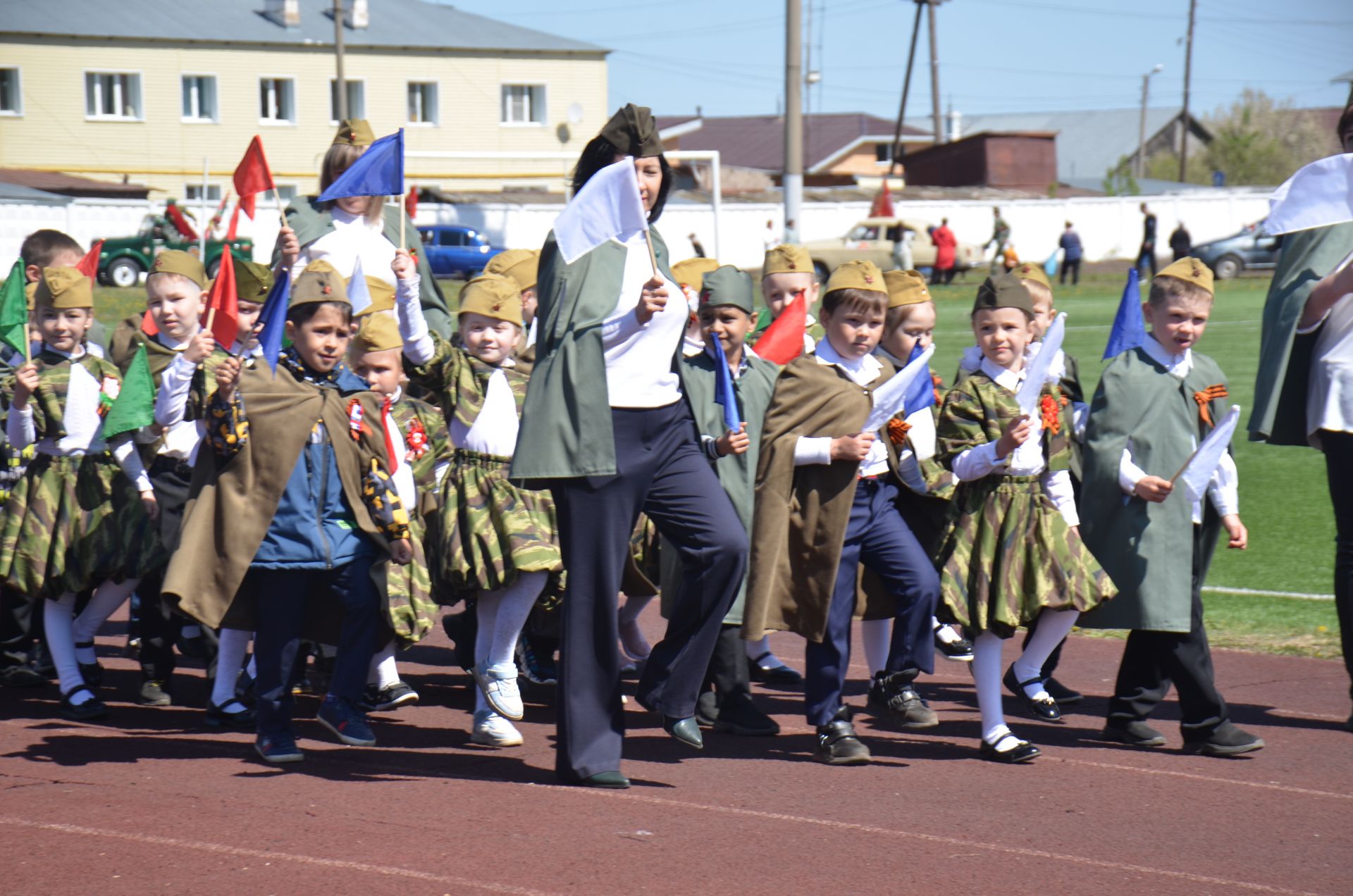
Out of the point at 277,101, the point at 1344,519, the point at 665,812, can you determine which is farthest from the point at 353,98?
the point at 665,812

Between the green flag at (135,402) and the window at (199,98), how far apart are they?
53441mm

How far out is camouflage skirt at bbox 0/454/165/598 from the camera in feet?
21.2

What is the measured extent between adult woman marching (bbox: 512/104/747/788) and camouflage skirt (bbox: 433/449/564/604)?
0.68 metres

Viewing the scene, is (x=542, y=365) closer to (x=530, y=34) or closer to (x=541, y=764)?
(x=541, y=764)

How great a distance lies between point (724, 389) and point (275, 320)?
5.14 feet

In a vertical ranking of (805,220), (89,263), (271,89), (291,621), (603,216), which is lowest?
(291,621)

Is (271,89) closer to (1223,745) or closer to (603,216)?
(603,216)

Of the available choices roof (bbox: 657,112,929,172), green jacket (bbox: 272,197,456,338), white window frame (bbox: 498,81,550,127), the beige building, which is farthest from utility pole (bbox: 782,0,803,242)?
roof (bbox: 657,112,929,172)

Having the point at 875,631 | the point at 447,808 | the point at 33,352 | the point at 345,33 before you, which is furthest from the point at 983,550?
the point at 345,33

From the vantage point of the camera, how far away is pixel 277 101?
58.0m

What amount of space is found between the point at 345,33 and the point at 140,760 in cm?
5568

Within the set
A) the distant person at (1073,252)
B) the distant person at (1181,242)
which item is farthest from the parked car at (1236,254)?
the distant person at (1073,252)

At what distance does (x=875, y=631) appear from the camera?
6.64 metres

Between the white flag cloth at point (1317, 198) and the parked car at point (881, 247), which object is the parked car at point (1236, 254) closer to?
the parked car at point (881, 247)
